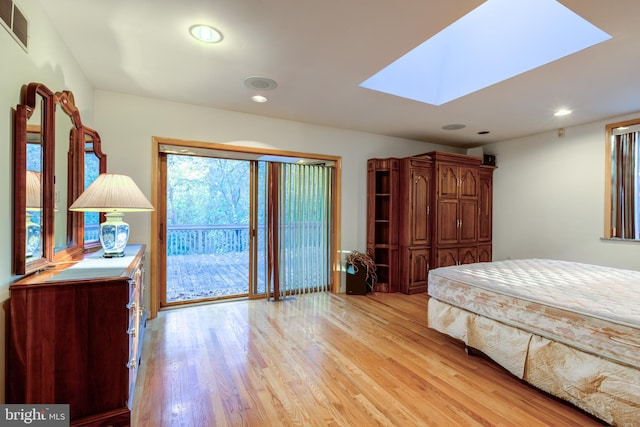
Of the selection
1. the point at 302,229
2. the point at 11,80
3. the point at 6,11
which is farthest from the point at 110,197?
→ the point at 302,229

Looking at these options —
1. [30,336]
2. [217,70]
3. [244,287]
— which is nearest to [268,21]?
[217,70]

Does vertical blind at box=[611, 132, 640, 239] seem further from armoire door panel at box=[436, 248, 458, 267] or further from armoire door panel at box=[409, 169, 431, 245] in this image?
armoire door panel at box=[409, 169, 431, 245]

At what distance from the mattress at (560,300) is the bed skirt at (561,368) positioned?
5 centimetres

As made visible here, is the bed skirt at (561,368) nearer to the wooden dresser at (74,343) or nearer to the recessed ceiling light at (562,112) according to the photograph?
the wooden dresser at (74,343)

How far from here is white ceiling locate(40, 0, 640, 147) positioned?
1.75m

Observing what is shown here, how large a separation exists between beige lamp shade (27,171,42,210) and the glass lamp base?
45 centimetres

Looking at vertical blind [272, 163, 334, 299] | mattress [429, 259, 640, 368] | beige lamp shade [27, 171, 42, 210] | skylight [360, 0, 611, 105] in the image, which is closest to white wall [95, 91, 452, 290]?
vertical blind [272, 163, 334, 299]

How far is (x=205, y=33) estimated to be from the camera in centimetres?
199

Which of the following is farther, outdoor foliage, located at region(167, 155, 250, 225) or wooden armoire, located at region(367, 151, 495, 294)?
outdoor foliage, located at region(167, 155, 250, 225)

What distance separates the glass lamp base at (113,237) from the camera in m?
2.08

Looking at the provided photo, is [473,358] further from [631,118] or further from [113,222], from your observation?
[631,118]

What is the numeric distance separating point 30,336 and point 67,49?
6.74 feet

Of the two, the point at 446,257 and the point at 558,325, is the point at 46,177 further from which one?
the point at 446,257

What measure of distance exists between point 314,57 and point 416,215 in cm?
284
